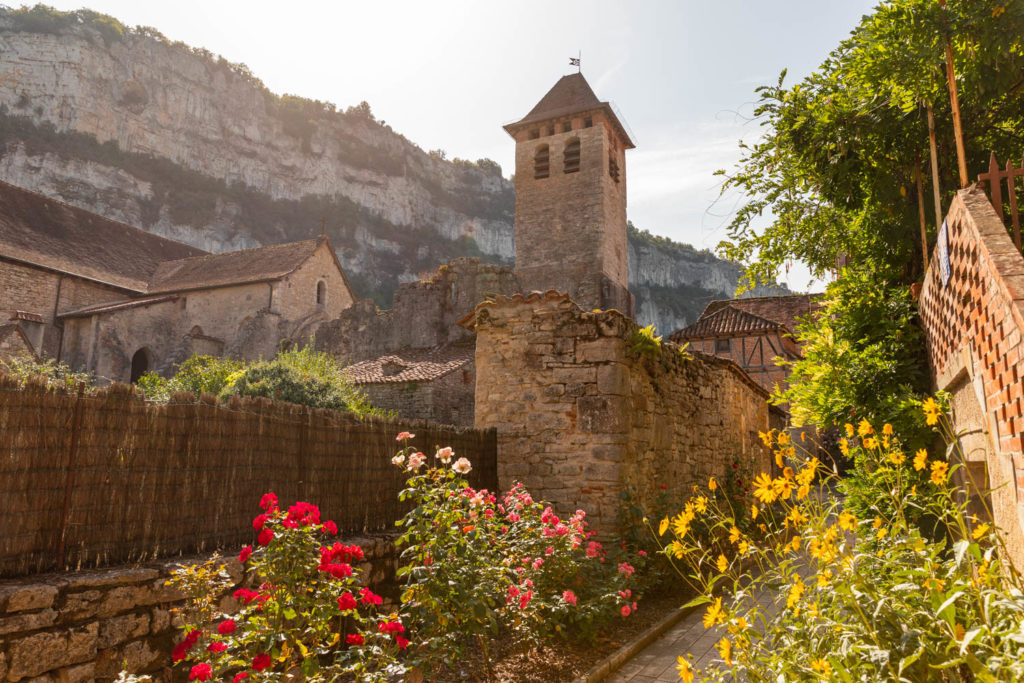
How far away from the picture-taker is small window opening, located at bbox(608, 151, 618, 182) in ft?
107

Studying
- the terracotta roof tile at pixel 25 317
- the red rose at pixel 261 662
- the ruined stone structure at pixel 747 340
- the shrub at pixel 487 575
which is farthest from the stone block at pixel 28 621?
the terracotta roof tile at pixel 25 317

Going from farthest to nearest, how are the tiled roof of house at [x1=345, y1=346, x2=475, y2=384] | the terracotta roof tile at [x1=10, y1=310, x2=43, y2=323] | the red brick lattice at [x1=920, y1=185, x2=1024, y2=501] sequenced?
the terracotta roof tile at [x1=10, y1=310, x2=43, y2=323] → the tiled roof of house at [x1=345, y1=346, x2=475, y2=384] → the red brick lattice at [x1=920, y1=185, x2=1024, y2=501]

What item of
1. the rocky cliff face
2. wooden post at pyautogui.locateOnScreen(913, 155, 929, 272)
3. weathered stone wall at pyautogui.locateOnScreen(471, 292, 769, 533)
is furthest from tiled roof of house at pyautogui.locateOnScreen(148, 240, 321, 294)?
the rocky cliff face

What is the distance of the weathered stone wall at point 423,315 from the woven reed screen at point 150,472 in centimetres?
2157

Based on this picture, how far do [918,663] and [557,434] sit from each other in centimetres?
458

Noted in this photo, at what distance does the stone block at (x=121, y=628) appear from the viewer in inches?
117

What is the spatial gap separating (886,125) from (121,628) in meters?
6.53

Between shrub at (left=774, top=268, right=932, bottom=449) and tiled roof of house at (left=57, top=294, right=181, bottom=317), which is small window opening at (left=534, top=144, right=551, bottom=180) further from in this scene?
shrub at (left=774, top=268, right=932, bottom=449)

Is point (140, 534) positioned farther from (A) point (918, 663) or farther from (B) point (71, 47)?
(B) point (71, 47)

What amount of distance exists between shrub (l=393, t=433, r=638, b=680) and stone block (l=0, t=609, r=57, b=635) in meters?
1.71

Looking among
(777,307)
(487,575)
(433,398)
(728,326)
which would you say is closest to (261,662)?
(487,575)

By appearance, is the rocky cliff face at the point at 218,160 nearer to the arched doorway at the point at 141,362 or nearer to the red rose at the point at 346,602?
the arched doorway at the point at 141,362

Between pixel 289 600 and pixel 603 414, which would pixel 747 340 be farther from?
pixel 289 600

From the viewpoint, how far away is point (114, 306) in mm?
24391
